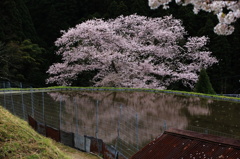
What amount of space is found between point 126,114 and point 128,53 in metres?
7.46

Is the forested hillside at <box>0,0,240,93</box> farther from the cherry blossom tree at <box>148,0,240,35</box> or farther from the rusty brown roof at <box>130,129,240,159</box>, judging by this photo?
the cherry blossom tree at <box>148,0,240,35</box>

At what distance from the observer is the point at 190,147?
3.51 m

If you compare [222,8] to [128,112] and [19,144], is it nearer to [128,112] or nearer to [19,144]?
[19,144]

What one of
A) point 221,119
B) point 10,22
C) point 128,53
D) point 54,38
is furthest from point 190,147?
point 54,38

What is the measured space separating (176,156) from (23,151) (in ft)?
7.57

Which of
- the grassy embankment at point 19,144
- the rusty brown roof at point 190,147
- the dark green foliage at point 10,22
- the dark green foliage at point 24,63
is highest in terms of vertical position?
the dark green foliage at point 10,22

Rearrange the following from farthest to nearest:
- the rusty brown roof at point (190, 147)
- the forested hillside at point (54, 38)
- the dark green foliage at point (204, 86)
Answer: the forested hillside at point (54, 38), the dark green foliage at point (204, 86), the rusty brown roof at point (190, 147)

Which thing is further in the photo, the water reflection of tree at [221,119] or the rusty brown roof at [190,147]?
the water reflection of tree at [221,119]

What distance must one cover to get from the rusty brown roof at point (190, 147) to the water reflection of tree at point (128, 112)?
3.85 m

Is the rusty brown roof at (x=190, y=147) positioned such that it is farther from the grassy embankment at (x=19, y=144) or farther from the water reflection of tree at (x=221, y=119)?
the water reflection of tree at (x=221, y=119)

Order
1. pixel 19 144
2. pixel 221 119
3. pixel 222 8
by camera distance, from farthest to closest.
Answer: pixel 221 119
pixel 19 144
pixel 222 8

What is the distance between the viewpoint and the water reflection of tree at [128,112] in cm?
1050

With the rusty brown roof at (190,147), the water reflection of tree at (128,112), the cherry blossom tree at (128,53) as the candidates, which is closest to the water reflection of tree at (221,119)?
the water reflection of tree at (128,112)

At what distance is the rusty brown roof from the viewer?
3.23 meters
